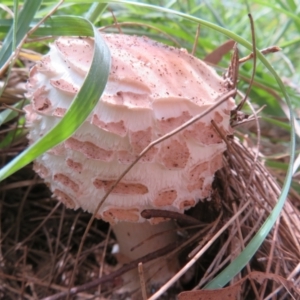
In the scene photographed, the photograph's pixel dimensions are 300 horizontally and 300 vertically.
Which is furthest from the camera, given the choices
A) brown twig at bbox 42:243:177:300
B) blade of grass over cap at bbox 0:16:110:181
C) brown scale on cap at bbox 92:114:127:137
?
brown twig at bbox 42:243:177:300

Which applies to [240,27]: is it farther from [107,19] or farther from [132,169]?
[132,169]

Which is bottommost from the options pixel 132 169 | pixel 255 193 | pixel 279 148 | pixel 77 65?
pixel 279 148

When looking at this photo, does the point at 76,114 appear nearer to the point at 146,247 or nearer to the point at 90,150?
the point at 90,150

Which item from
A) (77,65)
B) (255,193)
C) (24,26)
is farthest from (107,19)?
(255,193)

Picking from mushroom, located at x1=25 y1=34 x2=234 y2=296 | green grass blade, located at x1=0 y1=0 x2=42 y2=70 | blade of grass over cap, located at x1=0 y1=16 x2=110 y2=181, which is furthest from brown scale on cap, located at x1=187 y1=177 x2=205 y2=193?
green grass blade, located at x1=0 y1=0 x2=42 y2=70

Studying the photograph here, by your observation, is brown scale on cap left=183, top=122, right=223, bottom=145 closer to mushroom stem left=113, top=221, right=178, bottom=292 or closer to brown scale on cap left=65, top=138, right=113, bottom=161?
brown scale on cap left=65, top=138, right=113, bottom=161

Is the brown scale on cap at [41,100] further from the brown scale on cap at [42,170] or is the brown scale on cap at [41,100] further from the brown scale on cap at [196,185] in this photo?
the brown scale on cap at [196,185]

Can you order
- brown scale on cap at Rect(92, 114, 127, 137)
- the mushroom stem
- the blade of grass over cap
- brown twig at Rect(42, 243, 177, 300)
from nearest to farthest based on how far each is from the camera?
the blade of grass over cap, brown scale on cap at Rect(92, 114, 127, 137), brown twig at Rect(42, 243, 177, 300), the mushroom stem
